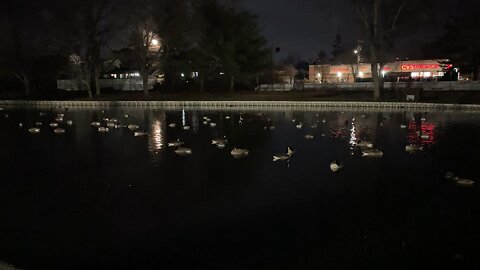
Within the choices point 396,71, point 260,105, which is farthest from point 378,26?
point 396,71

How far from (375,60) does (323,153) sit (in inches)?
979

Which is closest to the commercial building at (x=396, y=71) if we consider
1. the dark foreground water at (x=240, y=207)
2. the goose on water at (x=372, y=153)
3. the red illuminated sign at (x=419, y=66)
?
the red illuminated sign at (x=419, y=66)

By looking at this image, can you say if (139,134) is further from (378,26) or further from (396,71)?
(396,71)

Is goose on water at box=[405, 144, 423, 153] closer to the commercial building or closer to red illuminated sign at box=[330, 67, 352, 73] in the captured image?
the commercial building

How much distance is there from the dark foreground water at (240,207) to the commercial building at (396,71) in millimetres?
42547

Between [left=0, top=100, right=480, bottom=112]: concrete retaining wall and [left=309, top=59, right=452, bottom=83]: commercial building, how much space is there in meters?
20.7

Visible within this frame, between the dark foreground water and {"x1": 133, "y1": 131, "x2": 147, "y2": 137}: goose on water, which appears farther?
{"x1": 133, "y1": 131, "x2": 147, "y2": 137}: goose on water

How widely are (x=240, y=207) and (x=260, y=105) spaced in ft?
91.6

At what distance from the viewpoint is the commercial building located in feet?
190

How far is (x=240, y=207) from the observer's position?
910 cm

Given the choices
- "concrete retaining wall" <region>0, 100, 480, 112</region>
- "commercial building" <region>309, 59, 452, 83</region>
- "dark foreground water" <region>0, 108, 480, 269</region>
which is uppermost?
"commercial building" <region>309, 59, 452, 83</region>

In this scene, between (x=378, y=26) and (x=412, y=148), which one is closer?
(x=412, y=148)

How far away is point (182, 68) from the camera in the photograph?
158 ft

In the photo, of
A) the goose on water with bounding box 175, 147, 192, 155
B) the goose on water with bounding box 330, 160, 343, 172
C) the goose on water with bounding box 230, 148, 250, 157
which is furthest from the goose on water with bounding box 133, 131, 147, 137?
the goose on water with bounding box 330, 160, 343, 172
